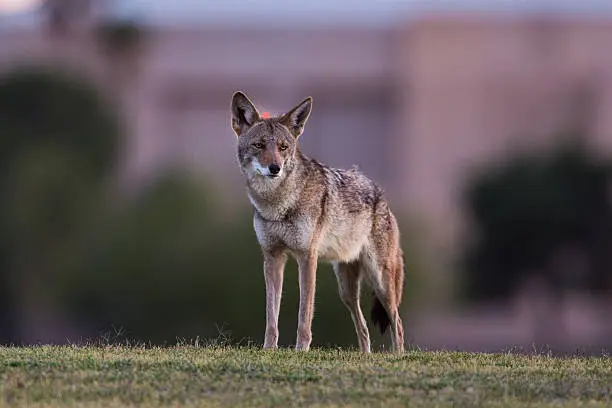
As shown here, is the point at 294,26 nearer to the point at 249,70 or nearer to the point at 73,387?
the point at 249,70

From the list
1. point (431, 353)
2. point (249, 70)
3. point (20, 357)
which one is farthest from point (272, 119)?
point (249, 70)

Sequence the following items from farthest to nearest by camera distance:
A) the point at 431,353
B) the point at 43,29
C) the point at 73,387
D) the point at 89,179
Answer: the point at 43,29
the point at 89,179
the point at 431,353
the point at 73,387

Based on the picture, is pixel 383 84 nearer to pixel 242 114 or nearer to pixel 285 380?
pixel 242 114

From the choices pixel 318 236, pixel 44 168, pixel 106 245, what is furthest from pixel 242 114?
pixel 44 168

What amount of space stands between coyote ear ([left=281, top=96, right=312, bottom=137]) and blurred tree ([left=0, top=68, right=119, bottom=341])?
37.4 m

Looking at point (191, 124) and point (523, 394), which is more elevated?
point (191, 124)

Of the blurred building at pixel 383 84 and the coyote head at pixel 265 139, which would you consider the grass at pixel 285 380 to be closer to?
the coyote head at pixel 265 139

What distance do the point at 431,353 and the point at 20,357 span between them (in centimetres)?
357

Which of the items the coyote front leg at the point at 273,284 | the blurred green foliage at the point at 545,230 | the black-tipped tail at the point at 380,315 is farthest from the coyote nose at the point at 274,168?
the blurred green foliage at the point at 545,230

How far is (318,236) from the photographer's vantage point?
1369 centimetres

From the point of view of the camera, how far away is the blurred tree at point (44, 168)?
52219 millimetres

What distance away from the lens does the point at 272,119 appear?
13.8m

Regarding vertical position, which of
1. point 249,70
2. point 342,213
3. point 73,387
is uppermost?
point 249,70

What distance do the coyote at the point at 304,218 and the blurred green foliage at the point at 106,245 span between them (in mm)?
28245
